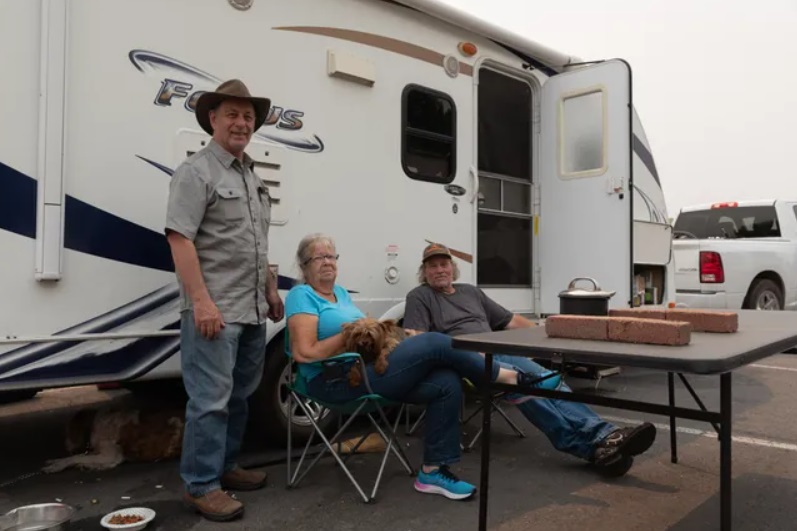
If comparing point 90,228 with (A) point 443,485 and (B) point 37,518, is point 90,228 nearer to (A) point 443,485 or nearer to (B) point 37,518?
(B) point 37,518

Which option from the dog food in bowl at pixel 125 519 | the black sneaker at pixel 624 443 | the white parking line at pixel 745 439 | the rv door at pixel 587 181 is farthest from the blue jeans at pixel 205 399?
the rv door at pixel 587 181

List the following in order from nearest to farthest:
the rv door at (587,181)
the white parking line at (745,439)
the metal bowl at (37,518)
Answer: the metal bowl at (37,518)
the white parking line at (745,439)
the rv door at (587,181)

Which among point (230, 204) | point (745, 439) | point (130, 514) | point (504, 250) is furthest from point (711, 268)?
point (130, 514)

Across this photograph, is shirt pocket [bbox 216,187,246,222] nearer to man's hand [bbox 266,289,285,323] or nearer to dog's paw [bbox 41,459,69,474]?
man's hand [bbox 266,289,285,323]

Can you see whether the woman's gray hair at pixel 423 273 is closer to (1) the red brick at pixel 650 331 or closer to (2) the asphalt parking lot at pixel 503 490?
(2) the asphalt parking lot at pixel 503 490

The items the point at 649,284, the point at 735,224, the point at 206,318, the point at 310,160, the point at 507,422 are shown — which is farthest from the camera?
the point at 735,224

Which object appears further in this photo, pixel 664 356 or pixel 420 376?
pixel 420 376

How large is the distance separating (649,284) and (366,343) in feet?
11.4

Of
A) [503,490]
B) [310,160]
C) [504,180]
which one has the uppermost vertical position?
[504,180]

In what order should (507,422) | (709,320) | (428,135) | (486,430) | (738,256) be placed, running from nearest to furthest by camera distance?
1. (486,430)
2. (709,320)
3. (507,422)
4. (428,135)
5. (738,256)

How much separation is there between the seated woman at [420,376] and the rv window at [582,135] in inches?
96.2

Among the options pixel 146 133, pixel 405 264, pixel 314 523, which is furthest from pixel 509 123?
pixel 314 523

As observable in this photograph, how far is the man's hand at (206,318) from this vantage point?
9.12 ft

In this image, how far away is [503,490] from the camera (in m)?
3.28
